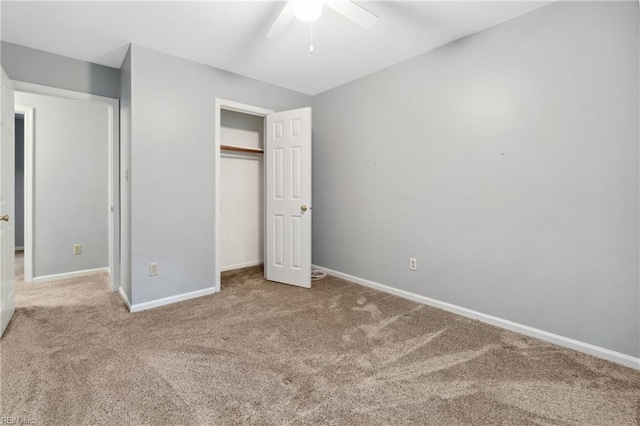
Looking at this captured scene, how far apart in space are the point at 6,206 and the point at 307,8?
8.97ft

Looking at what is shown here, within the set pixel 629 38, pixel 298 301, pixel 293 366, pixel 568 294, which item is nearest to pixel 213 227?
pixel 298 301

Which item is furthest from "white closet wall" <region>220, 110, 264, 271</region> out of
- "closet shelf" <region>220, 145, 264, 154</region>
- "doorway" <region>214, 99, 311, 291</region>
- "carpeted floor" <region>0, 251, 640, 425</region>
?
"carpeted floor" <region>0, 251, 640, 425</region>

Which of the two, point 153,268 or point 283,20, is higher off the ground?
point 283,20

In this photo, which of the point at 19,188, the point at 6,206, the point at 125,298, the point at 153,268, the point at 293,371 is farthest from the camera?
the point at 19,188

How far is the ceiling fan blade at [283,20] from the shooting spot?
1.81 metres

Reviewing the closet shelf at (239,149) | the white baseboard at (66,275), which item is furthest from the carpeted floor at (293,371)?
the closet shelf at (239,149)

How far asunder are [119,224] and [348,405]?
2933 millimetres

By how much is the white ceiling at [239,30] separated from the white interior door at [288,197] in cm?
65

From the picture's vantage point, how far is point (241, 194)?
4.16 m

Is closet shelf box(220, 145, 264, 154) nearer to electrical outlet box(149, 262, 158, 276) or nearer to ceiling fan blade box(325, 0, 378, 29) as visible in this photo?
electrical outlet box(149, 262, 158, 276)

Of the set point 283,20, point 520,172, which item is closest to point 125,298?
point 283,20

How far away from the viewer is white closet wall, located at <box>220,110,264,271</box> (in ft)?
13.0

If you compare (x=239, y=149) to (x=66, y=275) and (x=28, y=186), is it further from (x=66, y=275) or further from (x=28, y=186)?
(x=66, y=275)

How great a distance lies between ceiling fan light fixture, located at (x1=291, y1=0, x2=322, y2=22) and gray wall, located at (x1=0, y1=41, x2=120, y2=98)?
2357 millimetres
